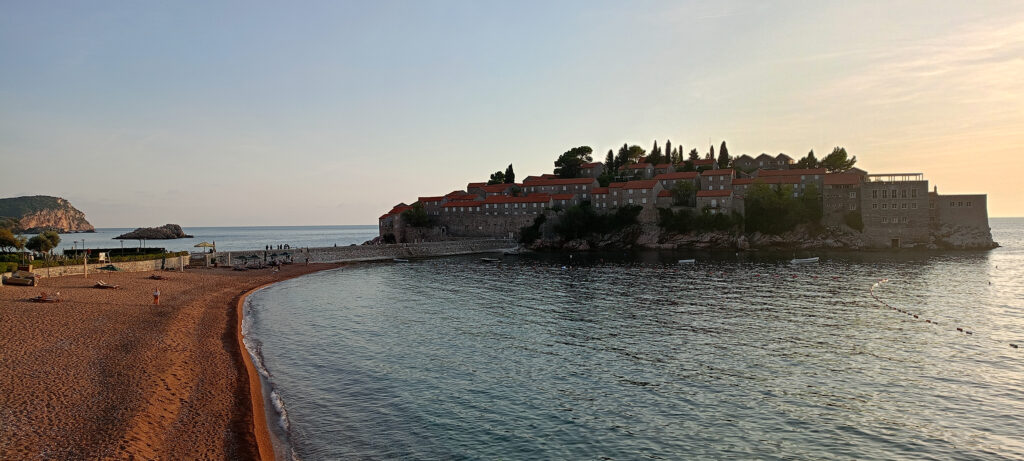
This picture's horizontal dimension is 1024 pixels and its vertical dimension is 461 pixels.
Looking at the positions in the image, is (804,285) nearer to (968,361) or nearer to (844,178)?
(968,361)

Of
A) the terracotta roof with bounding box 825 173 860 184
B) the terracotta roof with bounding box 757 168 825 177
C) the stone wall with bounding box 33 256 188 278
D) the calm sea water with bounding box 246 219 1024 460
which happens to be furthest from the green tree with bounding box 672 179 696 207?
the stone wall with bounding box 33 256 188 278

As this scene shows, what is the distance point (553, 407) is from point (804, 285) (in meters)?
43.2

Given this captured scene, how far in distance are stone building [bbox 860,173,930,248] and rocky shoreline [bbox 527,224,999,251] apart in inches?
81.4

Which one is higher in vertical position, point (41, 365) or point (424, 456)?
point (41, 365)

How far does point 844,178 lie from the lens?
101062 millimetres

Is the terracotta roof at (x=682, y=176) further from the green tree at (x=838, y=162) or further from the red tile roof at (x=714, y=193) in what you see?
the green tree at (x=838, y=162)

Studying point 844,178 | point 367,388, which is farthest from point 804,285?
point 844,178

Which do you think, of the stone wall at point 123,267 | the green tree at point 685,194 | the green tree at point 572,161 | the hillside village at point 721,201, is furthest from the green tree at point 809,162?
the stone wall at point 123,267

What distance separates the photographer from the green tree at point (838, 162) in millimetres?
117688

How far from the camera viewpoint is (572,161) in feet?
454

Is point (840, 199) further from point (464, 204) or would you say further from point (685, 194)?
point (464, 204)

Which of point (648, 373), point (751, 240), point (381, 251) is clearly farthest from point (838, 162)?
point (648, 373)

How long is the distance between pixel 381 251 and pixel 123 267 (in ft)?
139

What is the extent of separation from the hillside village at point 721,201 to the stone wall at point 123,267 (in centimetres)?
6066
